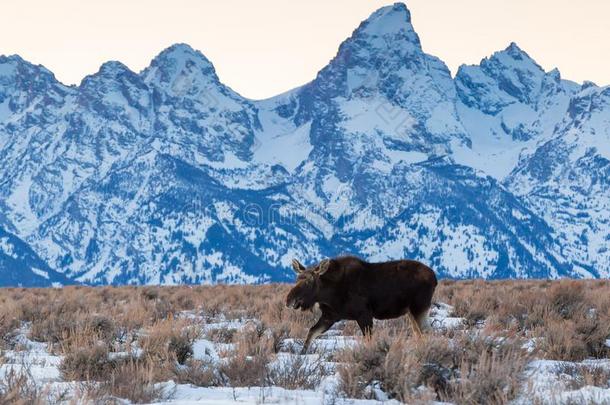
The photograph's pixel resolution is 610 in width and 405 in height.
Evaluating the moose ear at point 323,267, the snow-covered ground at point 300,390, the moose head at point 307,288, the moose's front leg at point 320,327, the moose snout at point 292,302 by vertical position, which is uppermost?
the moose ear at point 323,267

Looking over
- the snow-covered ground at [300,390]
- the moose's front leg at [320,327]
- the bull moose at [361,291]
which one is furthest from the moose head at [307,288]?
the snow-covered ground at [300,390]

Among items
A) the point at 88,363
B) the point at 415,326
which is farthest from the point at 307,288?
the point at 88,363

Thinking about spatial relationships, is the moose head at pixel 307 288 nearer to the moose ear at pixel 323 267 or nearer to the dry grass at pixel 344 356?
the moose ear at pixel 323 267

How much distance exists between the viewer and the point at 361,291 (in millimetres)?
9906

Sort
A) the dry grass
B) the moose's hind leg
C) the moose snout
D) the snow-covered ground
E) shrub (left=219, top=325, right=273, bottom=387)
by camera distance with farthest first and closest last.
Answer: the moose's hind leg < the moose snout < shrub (left=219, top=325, right=273, bottom=387) < the dry grass < the snow-covered ground

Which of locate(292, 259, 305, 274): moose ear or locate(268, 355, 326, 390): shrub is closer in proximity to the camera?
locate(268, 355, 326, 390): shrub

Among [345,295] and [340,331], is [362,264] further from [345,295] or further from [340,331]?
[340,331]

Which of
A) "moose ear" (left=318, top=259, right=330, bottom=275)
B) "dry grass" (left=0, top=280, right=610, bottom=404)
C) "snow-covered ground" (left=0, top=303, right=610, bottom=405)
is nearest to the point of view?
"snow-covered ground" (left=0, top=303, right=610, bottom=405)

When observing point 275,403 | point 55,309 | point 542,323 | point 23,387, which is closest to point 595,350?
point 542,323

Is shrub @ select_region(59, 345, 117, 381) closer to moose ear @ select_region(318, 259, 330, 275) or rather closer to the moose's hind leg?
moose ear @ select_region(318, 259, 330, 275)

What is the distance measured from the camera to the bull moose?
31.7 ft

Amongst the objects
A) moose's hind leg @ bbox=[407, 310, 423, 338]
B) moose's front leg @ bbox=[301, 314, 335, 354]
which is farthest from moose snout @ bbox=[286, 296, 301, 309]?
moose's hind leg @ bbox=[407, 310, 423, 338]

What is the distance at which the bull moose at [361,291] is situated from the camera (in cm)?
966

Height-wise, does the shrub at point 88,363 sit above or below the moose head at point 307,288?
below
